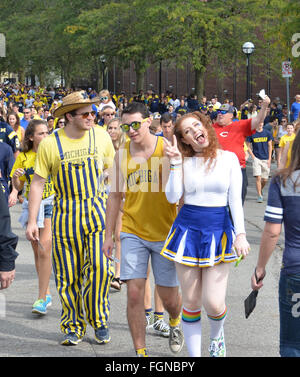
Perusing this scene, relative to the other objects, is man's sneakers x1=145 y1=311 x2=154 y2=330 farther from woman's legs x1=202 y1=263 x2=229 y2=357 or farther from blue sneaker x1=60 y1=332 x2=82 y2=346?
woman's legs x1=202 y1=263 x2=229 y2=357

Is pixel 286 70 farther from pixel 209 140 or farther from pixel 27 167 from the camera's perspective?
pixel 209 140

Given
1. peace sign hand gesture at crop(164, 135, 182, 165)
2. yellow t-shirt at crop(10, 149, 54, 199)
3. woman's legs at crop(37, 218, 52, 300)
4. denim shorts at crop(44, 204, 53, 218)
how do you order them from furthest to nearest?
yellow t-shirt at crop(10, 149, 54, 199) < denim shorts at crop(44, 204, 53, 218) < woman's legs at crop(37, 218, 52, 300) < peace sign hand gesture at crop(164, 135, 182, 165)

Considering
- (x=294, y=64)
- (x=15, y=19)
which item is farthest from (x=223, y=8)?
(x=15, y=19)

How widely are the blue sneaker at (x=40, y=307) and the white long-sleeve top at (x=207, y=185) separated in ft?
8.24

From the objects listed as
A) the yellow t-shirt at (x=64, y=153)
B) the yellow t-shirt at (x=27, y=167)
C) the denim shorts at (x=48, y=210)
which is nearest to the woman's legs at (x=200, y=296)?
the yellow t-shirt at (x=64, y=153)

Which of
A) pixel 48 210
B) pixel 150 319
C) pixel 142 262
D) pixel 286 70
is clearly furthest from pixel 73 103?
pixel 286 70

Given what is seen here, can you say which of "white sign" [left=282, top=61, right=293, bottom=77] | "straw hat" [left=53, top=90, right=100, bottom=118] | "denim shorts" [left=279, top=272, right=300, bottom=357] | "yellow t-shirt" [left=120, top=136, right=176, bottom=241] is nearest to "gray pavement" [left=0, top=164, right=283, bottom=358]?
"yellow t-shirt" [left=120, top=136, right=176, bottom=241]

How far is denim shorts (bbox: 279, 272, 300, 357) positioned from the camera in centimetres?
427

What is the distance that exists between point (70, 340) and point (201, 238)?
5.69ft

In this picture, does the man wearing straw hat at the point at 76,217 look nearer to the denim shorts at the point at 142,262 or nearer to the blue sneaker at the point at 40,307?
the denim shorts at the point at 142,262

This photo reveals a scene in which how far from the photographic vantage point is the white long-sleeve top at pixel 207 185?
519 cm

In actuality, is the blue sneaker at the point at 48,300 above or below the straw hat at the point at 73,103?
below

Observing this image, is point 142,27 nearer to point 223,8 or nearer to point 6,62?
point 223,8
